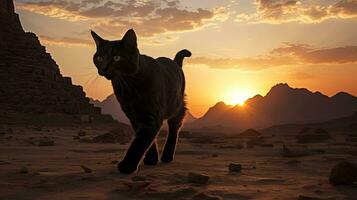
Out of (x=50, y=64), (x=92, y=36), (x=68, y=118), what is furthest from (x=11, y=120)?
(x=92, y=36)

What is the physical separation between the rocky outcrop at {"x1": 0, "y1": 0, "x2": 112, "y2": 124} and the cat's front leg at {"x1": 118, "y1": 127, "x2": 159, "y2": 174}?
1392 inches

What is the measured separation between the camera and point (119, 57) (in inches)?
200

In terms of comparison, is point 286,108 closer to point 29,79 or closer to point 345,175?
point 29,79

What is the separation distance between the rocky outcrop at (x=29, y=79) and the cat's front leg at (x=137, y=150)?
35.4 m

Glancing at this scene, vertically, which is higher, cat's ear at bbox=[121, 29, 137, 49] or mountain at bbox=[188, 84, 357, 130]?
mountain at bbox=[188, 84, 357, 130]

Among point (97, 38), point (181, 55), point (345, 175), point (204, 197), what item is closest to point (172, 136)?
point (181, 55)

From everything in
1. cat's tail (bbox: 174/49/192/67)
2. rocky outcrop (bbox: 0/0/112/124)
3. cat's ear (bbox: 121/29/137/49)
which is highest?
rocky outcrop (bbox: 0/0/112/124)

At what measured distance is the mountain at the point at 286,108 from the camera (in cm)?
14088

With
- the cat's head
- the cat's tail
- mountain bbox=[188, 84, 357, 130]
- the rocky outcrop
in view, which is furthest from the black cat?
mountain bbox=[188, 84, 357, 130]

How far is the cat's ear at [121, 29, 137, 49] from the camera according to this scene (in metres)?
5.16

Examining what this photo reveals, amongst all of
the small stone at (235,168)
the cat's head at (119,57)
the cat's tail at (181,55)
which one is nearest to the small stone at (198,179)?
the small stone at (235,168)

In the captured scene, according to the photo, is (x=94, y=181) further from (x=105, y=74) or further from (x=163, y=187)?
(x=105, y=74)

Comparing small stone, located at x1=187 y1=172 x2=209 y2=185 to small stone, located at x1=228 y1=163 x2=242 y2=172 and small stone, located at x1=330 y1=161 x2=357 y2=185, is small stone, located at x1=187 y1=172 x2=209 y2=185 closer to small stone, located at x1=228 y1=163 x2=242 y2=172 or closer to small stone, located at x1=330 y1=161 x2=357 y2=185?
small stone, located at x1=228 y1=163 x2=242 y2=172

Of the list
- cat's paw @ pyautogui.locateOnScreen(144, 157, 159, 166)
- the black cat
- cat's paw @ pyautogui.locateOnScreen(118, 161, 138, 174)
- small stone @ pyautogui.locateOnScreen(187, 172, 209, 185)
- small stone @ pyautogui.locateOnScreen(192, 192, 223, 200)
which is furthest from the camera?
cat's paw @ pyautogui.locateOnScreen(144, 157, 159, 166)
